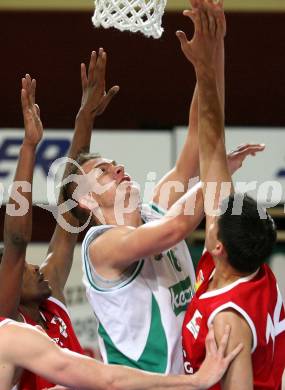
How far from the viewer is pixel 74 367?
3395 millimetres

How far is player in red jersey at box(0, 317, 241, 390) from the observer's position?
11.0 ft

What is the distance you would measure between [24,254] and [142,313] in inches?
22.7

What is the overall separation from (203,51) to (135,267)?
1.00 metres

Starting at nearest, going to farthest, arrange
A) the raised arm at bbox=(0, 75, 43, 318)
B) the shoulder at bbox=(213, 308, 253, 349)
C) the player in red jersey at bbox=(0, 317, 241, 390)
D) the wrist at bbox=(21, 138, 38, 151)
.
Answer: the player in red jersey at bbox=(0, 317, 241, 390) < the shoulder at bbox=(213, 308, 253, 349) < the raised arm at bbox=(0, 75, 43, 318) < the wrist at bbox=(21, 138, 38, 151)

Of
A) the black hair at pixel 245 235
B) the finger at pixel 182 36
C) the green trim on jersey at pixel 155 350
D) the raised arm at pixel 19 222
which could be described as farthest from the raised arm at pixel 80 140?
the black hair at pixel 245 235

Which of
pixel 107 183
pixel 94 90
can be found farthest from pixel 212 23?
pixel 94 90

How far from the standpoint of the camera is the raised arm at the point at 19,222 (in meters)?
4.09

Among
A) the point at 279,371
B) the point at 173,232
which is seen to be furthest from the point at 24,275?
the point at 279,371

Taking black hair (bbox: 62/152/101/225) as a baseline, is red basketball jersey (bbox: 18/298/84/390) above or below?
below

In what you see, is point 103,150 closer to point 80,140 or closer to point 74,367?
point 80,140

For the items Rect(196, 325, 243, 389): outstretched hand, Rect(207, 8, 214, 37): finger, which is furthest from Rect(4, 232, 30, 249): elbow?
Rect(207, 8, 214, 37): finger

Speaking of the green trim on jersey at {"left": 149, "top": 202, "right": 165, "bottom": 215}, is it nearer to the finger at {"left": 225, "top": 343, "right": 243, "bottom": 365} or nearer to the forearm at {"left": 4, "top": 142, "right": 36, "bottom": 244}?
the forearm at {"left": 4, "top": 142, "right": 36, "bottom": 244}

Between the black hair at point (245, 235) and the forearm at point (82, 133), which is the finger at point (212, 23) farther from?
the forearm at point (82, 133)

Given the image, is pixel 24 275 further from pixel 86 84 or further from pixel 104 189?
pixel 86 84
